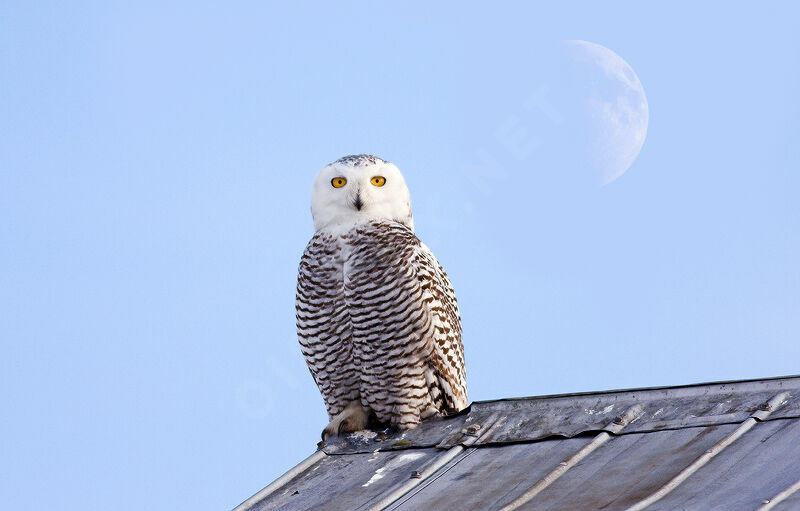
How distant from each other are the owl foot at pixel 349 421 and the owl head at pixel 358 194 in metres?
1.30

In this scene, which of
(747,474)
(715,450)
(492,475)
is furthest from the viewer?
(492,475)

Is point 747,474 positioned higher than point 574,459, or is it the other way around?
point 574,459

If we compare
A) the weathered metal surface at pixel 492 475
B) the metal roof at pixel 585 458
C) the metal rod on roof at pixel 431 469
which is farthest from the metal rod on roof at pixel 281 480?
the weathered metal surface at pixel 492 475

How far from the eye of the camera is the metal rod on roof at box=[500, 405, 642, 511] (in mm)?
5605

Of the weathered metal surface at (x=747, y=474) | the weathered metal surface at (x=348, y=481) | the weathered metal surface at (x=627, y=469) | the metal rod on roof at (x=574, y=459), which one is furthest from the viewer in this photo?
the weathered metal surface at (x=348, y=481)

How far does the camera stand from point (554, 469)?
5.91 m

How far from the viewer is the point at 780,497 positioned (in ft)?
15.6

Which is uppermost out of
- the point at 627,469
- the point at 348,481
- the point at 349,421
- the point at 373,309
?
the point at 373,309

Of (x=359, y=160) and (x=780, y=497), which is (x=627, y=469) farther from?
(x=359, y=160)

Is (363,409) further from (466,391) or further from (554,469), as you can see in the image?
(554,469)

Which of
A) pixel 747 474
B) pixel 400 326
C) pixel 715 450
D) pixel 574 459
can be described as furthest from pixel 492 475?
pixel 400 326

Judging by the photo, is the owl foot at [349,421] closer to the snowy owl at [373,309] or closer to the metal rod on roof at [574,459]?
the snowy owl at [373,309]

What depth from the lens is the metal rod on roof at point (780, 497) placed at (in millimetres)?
4695

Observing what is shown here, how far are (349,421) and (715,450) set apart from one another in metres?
3.24
